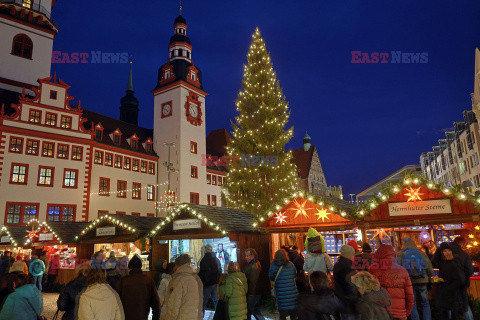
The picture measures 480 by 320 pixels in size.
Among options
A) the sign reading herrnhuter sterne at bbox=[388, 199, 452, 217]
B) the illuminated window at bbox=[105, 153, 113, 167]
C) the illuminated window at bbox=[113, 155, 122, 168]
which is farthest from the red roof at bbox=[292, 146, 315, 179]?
the sign reading herrnhuter sterne at bbox=[388, 199, 452, 217]

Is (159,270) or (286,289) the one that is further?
(159,270)

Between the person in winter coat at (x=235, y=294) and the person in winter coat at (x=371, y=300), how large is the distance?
284 cm

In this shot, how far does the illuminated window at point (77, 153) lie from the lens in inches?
1176

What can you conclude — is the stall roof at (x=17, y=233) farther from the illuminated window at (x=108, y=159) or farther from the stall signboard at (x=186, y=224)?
the stall signboard at (x=186, y=224)

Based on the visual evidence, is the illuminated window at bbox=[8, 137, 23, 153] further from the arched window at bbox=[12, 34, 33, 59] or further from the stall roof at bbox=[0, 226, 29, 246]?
the arched window at bbox=[12, 34, 33, 59]

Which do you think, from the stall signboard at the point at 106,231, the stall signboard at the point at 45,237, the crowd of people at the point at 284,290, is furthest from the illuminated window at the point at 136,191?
the crowd of people at the point at 284,290

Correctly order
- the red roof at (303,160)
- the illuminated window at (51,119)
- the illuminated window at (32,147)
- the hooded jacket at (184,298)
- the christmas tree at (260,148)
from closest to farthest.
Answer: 1. the hooded jacket at (184,298)
2. the christmas tree at (260,148)
3. the illuminated window at (32,147)
4. the illuminated window at (51,119)
5. the red roof at (303,160)

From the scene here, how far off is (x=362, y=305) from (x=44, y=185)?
93.7 ft

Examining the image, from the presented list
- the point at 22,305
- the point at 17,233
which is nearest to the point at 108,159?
the point at 17,233

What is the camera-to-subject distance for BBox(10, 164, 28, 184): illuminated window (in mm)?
26531

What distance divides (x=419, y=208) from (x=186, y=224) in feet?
27.0

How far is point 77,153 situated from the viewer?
98.8ft

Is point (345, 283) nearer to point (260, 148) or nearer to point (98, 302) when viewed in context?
point (98, 302)

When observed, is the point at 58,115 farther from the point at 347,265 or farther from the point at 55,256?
the point at 347,265
